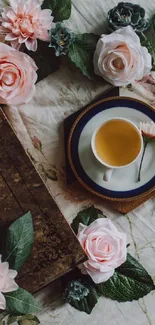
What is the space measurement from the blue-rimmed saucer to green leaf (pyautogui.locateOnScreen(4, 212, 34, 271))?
0.15 m

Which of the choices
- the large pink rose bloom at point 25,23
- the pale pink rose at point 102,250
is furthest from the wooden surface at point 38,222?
the large pink rose bloom at point 25,23

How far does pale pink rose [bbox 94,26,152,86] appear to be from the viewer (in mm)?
1192

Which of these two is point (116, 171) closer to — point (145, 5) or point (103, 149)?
point (103, 149)

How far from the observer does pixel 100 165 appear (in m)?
1.20

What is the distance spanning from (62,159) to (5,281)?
273 millimetres

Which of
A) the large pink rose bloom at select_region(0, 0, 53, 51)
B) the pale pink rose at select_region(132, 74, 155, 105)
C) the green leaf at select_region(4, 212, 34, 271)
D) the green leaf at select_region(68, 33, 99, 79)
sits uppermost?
the large pink rose bloom at select_region(0, 0, 53, 51)

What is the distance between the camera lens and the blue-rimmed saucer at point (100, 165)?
1.19 m

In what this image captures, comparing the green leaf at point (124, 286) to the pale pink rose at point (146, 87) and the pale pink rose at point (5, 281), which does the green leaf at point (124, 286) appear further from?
the pale pink rose at point (146, 87)

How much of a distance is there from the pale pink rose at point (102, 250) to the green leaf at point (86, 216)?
0.13ft

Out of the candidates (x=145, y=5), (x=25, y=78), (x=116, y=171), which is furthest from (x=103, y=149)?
(x=145, y=5)

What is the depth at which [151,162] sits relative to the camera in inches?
47.4

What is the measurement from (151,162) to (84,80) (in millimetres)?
197

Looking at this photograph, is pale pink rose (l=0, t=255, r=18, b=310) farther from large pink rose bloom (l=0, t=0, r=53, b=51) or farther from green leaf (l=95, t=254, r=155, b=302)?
large pink rose bloom (l=0, t=0, r=53, b=51)

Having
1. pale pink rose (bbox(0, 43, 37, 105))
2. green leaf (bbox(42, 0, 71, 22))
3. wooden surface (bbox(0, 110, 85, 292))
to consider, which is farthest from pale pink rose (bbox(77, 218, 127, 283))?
green leaf (bbox(42, 0, 71, 22))
